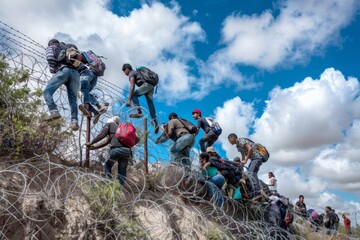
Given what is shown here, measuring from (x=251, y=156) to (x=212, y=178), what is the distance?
1.50 m

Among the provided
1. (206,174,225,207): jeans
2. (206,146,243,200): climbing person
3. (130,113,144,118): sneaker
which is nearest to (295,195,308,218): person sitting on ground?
(206,146,243,200): climbing person

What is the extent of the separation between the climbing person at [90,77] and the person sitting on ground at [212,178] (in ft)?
6.33

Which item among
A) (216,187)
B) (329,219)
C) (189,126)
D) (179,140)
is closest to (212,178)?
(216,187)

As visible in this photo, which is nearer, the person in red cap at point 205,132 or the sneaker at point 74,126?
the sneaker at point 74,126

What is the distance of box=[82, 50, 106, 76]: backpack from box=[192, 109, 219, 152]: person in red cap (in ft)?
7.50

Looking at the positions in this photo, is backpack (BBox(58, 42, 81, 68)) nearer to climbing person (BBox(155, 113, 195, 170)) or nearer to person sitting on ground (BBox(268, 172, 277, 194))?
climbing person (BBox(155, 113, 195, 170))

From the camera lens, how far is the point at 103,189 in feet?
16.6

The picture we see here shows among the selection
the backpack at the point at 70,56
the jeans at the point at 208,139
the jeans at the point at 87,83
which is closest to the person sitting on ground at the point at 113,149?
the jeans at the point at 87,83

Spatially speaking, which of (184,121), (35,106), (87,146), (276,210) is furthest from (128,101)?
(276,210)

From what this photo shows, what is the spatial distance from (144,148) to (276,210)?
2965 millimetres

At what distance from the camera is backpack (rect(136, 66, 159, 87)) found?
Answer: 26.0 feet

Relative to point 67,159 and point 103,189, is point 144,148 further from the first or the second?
point 103,189

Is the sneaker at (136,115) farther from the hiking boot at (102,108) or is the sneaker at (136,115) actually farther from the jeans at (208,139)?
the jeans at (208,139)

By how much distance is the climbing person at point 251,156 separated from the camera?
8.26 meters
